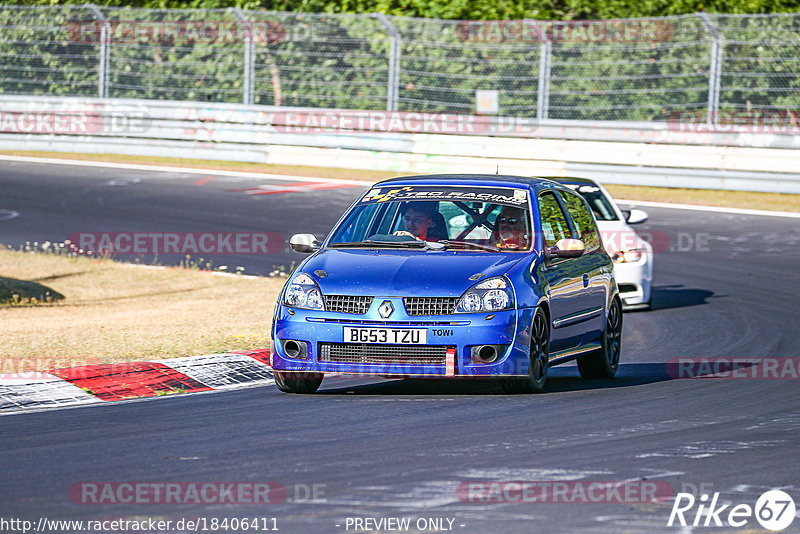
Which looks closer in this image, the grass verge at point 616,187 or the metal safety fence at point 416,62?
the grass verge at point 616,187

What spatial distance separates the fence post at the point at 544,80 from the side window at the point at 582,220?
47.5 ft

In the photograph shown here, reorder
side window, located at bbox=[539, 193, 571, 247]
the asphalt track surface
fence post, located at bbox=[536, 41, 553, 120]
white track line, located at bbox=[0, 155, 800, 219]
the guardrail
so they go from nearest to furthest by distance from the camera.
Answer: the asphalt track surface < side window, located at bbox=[539, 193, 571, 247] < white track line, located at bbox=[0, 155, 800, 219] < the guardrail < fence post, located at bbox=[536, 41, 553, 120]

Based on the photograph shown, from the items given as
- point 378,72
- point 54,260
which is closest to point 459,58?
point 378,72

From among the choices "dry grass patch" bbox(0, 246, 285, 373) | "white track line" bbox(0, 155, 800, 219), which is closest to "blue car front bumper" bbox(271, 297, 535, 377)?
"dry grass patch" bbox(0, 246, 285, 373)

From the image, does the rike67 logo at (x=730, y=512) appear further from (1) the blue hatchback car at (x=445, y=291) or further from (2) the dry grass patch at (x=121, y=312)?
(2) the dry grass patch at (x=121, y=312)

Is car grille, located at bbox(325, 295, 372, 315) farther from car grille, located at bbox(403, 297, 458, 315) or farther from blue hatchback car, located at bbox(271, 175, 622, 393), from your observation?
car grille, located at bbox(403, 297, 458, 315)

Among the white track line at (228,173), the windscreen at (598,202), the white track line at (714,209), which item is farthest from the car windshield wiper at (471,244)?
the white track line at (228,173)

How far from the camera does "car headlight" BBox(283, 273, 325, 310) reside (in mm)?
9250

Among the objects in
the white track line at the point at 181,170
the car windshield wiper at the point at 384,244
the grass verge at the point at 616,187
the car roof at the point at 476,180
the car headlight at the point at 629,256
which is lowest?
the white track line at the point at 181,170

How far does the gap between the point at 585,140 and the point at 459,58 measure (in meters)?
3.05

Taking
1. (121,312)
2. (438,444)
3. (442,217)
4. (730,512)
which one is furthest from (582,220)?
(121,312)

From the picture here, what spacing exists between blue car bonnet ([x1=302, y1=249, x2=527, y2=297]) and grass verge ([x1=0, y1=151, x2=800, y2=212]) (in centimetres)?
1486

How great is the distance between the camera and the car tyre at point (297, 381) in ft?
31.3

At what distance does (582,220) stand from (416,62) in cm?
1608
